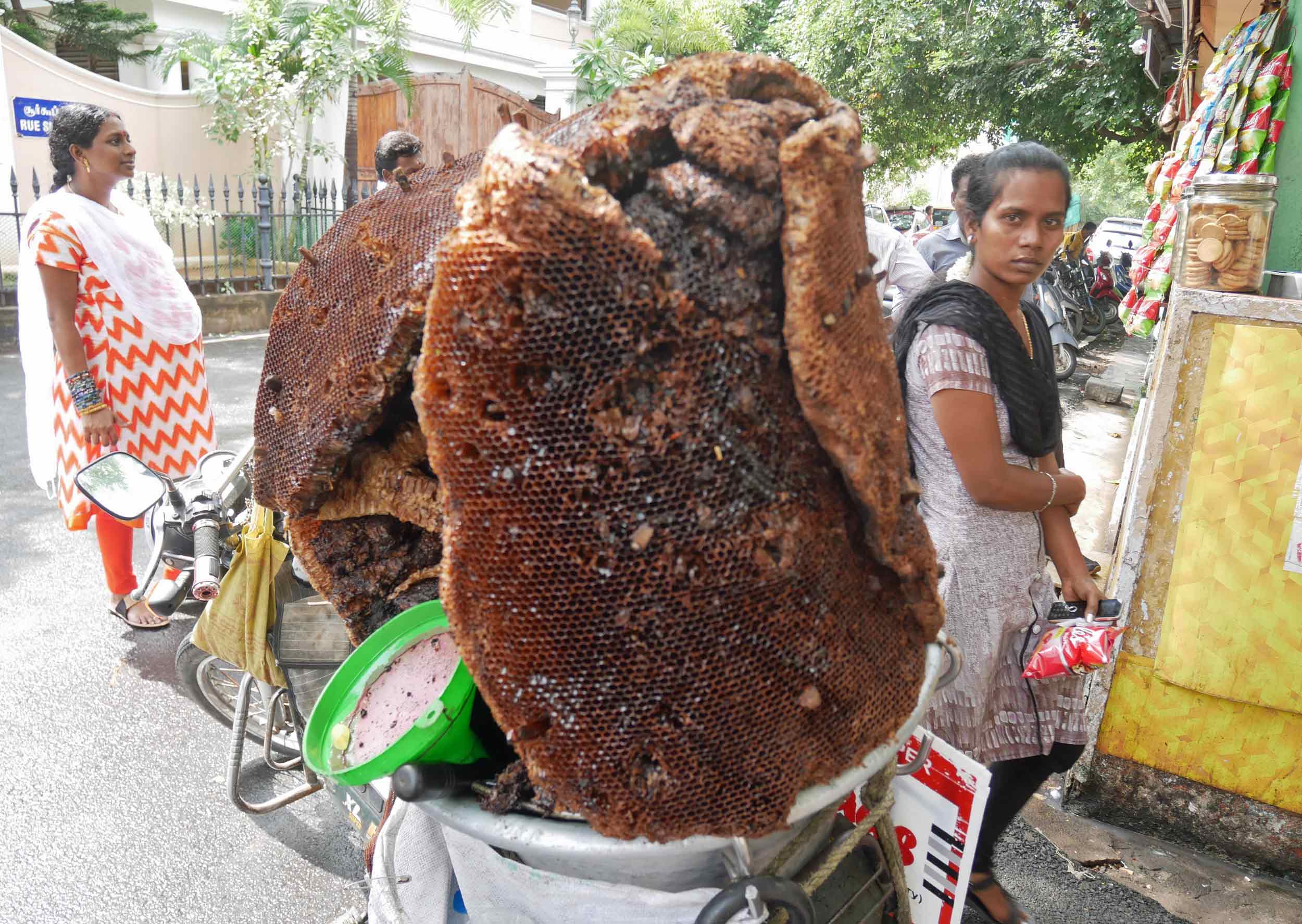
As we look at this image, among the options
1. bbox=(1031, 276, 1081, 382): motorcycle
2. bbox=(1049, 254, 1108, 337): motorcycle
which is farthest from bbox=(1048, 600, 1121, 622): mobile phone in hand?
bbox=(1049, 254, 1108, 337): motorcycle

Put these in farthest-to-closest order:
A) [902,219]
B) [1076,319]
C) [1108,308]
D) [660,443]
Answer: [902,219], [1108,308], [1076,319], [660,443]

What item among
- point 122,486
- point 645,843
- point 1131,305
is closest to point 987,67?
point 1131,305

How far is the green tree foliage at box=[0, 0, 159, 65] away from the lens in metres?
13.1

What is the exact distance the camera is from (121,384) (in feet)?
12.4

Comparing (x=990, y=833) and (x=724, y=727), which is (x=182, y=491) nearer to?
(x=724, y=727)

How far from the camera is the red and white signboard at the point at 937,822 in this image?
1.47m

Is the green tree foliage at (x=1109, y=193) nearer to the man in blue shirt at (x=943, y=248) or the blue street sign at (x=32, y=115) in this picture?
the blue street sign at (x=32, y=115)

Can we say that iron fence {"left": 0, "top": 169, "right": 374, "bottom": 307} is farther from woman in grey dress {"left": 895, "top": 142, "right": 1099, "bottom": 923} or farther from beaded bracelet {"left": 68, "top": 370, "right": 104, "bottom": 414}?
woman in grey dress {"left": 895, "top": 142, "right": 1099, "bottom": 923}

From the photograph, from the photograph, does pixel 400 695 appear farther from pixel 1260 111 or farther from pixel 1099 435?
pixel 1099 435

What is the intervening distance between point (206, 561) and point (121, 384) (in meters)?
1.83

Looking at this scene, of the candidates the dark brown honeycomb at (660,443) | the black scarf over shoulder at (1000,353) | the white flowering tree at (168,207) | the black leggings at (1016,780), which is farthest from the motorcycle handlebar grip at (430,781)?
the white flowering tree at (168,207)

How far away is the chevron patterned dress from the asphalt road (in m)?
0.57

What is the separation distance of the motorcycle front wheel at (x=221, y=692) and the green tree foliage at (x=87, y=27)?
45.5ft

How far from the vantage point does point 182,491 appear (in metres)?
2.62
